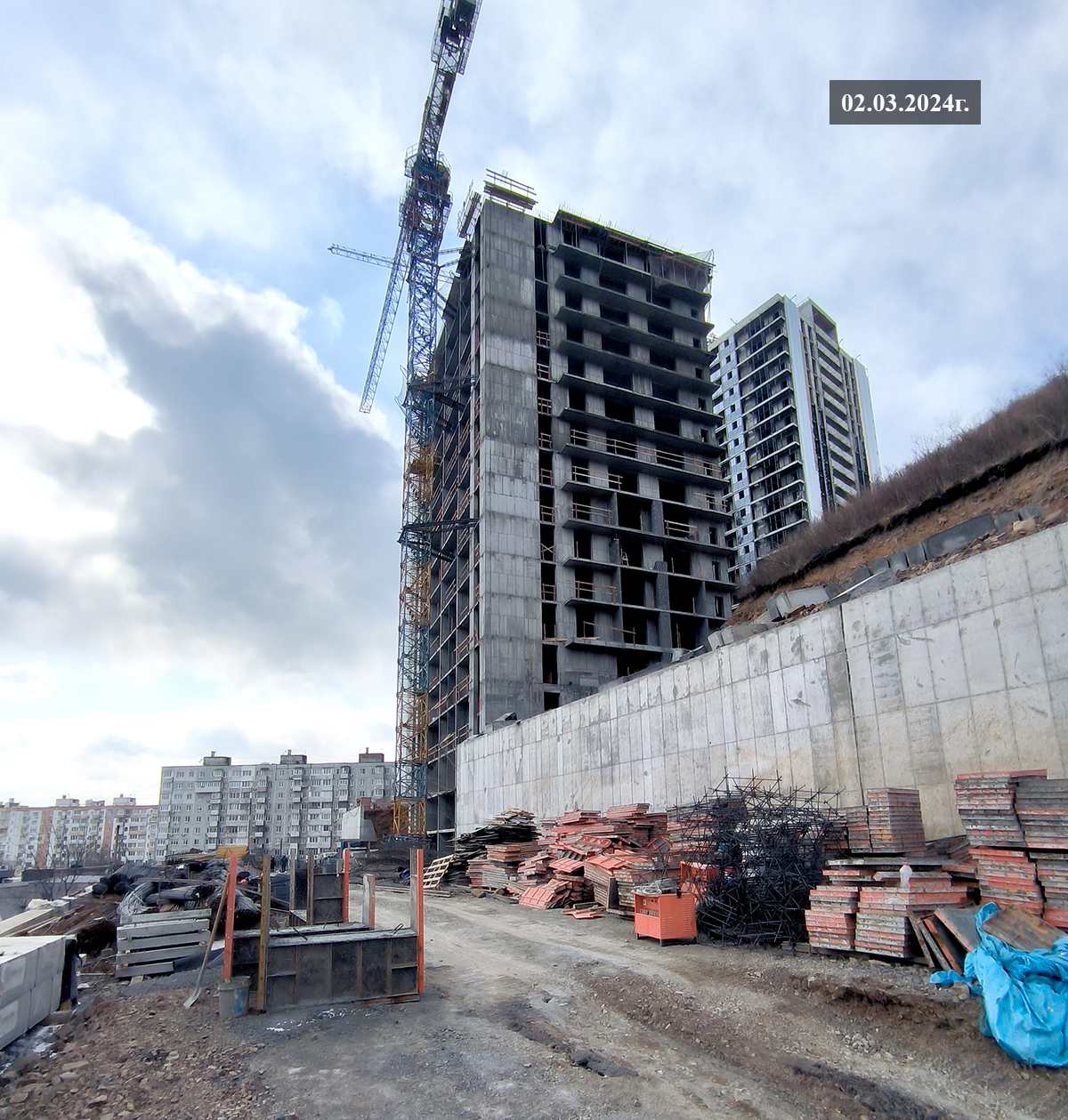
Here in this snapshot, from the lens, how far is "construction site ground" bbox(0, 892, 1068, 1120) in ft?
20.9

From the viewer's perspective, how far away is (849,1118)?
19.8 feet

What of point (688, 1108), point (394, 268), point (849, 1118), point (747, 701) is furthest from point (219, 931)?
point (394, 268)

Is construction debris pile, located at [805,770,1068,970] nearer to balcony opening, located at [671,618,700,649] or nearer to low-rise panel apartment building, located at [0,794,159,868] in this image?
balcony opening, located at [671,618,700,649]

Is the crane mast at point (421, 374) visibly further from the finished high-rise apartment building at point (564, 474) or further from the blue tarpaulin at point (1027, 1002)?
the blue tarpaulin at point (1027, 1002)

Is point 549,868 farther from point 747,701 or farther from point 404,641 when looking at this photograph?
point 404,641

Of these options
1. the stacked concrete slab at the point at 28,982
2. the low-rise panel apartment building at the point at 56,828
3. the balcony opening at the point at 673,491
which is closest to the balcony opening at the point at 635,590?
the balcony opening at the point at 673,491

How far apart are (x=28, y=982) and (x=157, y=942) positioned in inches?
173

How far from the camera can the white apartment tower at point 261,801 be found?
11350 cm

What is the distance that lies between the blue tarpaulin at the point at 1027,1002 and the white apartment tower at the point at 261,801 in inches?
4431

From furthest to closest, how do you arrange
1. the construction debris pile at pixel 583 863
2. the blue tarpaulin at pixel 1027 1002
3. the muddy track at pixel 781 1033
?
the construction debris pile at pixel 583 863, the blue tarpaulin at pixel 1027 1002, the muddy track at pixel 781 1033

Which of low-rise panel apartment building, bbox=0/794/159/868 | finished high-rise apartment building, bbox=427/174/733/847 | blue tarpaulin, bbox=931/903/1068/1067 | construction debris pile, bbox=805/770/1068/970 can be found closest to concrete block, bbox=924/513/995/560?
construction debris pile, bbox=805/770/1068/970

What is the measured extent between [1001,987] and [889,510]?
2862 centimetres

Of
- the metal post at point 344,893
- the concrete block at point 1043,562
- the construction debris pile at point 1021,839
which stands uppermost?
the concrete block at point 1043,562

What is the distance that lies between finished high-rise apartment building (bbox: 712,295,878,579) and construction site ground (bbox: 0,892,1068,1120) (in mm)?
69919
